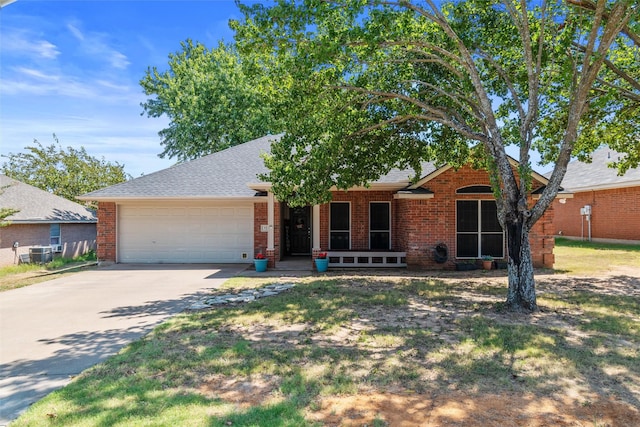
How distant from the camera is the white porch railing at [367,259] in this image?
43.5 feet

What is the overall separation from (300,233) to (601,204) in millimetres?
17240

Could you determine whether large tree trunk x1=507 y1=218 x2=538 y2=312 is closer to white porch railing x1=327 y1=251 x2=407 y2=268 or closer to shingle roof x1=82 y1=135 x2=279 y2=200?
white porch railing x1=327 y1=251 x2=407 y2=268

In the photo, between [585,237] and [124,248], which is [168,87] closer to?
[124,248]

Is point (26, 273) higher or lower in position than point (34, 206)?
lower

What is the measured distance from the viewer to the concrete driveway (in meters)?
4.55

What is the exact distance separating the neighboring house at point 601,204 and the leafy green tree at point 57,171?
31082mm

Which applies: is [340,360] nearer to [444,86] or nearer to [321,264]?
[444,86]

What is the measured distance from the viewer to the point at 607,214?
69.3 ft

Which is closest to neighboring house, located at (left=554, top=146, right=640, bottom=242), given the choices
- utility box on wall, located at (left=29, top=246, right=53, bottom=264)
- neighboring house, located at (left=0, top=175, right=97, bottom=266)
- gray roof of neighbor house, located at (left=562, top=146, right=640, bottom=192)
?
gray roof of neighbor house, located at (left=562, top=146, right=640, bottom=192)

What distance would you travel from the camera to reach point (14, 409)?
377 centimetres

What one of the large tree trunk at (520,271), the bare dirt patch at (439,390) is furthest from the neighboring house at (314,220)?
the bare dirt patch at (439,390)

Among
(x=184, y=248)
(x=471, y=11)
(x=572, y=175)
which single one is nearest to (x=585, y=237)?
(x=572, y=175)

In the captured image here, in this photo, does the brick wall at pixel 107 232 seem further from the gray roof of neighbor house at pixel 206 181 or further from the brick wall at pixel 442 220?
the brick wall at pixel 442 220

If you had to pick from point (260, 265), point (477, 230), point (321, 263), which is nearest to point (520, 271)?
point (477, 230)
